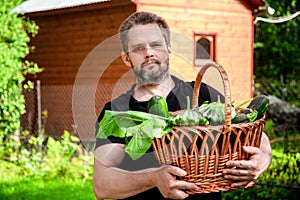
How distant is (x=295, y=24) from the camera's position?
24.2 metres

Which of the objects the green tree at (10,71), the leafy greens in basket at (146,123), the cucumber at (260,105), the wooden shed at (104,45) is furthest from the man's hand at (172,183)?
the wooden shed at (104,45)

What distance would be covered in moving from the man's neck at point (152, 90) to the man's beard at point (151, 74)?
41mm

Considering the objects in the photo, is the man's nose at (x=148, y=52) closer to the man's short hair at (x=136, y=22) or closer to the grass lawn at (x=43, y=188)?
the man's short hair at (x=136, y=22)

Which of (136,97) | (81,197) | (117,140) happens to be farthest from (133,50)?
(81,197)

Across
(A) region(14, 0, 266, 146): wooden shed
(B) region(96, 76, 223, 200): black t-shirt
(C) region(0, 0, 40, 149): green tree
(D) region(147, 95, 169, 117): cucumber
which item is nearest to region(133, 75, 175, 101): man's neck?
(B) region(96, 76, 223, 200): black t-shirt

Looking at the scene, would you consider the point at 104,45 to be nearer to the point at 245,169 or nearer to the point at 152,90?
the point at 152,90

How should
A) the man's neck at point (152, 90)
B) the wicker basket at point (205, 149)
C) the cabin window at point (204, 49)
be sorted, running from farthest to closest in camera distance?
1. the cabin window at point (204, 49)
2. the man's neck at point (152, 90)
3. the wicker basket at point (205, 149)

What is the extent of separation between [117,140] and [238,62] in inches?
509

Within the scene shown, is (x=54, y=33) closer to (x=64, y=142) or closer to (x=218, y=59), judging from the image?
(x=218, y=59)

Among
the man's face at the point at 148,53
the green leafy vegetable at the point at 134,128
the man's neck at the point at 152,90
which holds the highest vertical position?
the man's face at the point at 148,53

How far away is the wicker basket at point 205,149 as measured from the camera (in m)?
2.37

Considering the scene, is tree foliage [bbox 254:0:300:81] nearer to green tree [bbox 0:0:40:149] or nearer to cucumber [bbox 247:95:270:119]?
green tree [bbox 0:0:40:149]

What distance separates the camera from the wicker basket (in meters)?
2.37

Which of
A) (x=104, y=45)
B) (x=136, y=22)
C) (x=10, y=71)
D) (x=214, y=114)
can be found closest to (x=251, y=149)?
(x=214, y=114)
